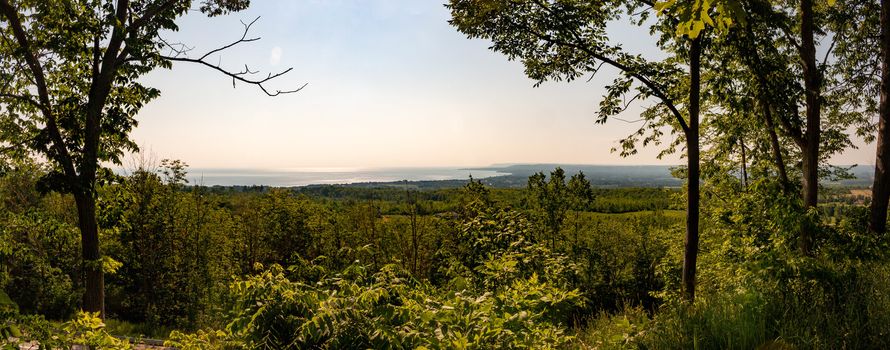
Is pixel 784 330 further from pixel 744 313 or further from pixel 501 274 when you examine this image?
pixel 501 274

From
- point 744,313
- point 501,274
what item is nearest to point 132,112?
point 501,274

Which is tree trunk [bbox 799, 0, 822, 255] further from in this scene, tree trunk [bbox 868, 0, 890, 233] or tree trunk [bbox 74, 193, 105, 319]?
tree trunk [bbox 74, 193, 105, 319]

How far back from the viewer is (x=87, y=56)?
8.31 m

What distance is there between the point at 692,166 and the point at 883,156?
467cm

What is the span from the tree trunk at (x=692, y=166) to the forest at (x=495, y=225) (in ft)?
0.13

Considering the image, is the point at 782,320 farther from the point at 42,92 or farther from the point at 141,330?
the point at 141,330

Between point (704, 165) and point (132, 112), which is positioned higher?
point (132, 112)

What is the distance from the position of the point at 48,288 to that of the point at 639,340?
26.7 metres

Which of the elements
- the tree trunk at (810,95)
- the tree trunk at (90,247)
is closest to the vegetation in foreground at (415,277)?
the tree trunk at (90,247)

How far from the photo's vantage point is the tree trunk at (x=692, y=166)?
910 centimetres

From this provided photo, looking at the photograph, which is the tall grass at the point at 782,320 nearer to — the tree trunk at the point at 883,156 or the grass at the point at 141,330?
the tree trunk at the point at 883,156

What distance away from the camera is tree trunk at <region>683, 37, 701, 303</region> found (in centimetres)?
910

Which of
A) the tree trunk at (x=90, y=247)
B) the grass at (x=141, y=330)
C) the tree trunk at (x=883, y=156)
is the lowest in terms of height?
the grass at (x=141, y=330)

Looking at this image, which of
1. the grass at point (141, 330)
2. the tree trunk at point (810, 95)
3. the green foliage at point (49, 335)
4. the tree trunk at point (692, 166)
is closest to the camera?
the green foliage at point (49, 335)
